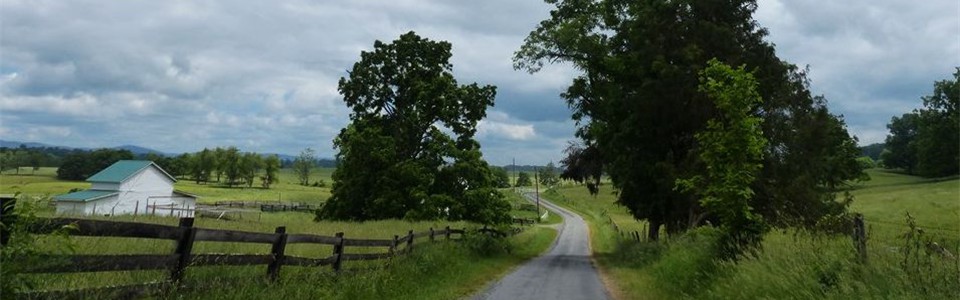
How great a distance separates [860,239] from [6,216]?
32.4ft

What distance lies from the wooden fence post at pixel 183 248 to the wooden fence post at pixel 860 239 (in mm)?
8553

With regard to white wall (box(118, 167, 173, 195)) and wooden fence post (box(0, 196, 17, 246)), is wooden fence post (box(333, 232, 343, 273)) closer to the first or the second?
wooden fence post (box(0, 196, 17, 246))

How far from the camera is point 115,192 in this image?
60094 mm

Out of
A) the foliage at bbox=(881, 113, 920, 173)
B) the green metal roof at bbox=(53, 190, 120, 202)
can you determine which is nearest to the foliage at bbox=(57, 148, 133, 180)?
the green metal roof at bbox=(53, 190, 120, 202)

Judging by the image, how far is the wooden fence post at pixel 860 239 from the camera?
8.67 metres

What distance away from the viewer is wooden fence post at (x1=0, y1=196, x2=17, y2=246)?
188 inches

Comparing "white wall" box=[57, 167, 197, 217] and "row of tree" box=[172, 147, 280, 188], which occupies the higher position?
"row of tree" box=[172, 147, 280, 188]

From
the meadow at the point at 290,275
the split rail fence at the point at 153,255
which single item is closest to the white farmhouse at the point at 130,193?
the meadow at the point at 290,275

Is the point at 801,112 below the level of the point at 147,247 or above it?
above

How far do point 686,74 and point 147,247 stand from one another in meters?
19.8

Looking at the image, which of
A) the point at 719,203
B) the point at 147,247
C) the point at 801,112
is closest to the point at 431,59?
the point at 801,112

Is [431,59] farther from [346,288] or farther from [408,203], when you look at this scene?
[346,288]

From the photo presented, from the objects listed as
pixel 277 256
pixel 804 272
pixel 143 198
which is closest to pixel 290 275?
pixel 277 256

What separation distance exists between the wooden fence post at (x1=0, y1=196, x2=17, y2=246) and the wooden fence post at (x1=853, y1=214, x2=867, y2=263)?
9.49 metres
